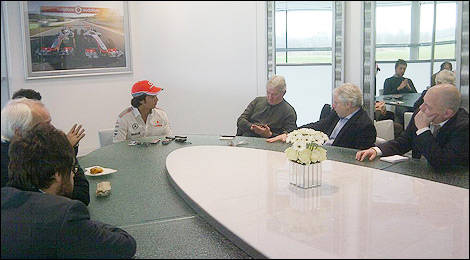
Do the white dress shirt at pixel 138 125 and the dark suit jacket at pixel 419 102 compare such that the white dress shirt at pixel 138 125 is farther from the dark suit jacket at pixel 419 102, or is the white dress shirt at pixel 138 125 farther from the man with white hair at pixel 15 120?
the dark suit jacket at pixel 419 102

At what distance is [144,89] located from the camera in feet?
5.52

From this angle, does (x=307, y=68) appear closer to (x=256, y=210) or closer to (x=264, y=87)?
(x=256, y=210)

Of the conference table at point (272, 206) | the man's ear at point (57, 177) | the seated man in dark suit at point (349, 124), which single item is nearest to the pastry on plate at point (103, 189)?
the conference table at point (272, 206)

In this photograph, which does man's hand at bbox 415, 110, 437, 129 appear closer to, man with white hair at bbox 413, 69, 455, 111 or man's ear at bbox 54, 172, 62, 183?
man with white hair at bbox 413, 69, 455, 111

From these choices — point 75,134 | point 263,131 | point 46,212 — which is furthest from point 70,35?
point 263,131

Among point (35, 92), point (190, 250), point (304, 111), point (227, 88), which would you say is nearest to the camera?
point (190, 250)

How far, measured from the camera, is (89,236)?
0.87 m

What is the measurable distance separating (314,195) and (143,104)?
2.68 ft

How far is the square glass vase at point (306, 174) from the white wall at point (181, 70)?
50cm

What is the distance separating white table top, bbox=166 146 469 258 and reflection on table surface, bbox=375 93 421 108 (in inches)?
9.5

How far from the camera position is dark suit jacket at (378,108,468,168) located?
1188mm

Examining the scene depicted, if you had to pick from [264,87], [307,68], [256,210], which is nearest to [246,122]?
[264,87]

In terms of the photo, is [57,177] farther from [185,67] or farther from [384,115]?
[384,115]

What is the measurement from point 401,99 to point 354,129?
0.41m
